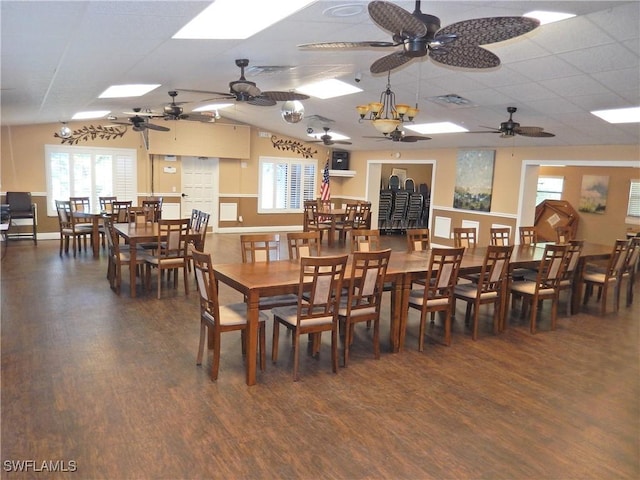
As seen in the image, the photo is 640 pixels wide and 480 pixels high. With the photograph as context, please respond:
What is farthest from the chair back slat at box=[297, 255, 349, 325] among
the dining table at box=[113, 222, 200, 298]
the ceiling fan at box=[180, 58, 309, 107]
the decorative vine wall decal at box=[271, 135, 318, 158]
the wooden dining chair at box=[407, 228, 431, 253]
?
the decorative vine wall decal at box=[271, 135, 318, 158]

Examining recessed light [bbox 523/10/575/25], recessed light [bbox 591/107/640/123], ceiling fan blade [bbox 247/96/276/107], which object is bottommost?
ceiling fan blade [bbox 247/96/276/107]

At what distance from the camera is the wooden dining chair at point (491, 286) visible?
4671mm

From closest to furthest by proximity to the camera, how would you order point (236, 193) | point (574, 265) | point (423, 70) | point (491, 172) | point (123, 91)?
point (574, 265), point (423, 70), point (123, 91), point (491, 172), point (236, 193)

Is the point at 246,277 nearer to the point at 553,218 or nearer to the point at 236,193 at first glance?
the point at 236,193

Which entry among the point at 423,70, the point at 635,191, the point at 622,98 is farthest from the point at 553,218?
the point at 423,70

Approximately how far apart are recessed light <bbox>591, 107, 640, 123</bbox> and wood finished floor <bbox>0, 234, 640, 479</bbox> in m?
3.04

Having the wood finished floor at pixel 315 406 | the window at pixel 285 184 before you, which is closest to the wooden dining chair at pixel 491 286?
the wood finished floor at pixel 315 406

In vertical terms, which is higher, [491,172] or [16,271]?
[491,172]

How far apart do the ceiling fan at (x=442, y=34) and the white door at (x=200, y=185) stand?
9.51m

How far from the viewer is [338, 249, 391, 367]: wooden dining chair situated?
393cm

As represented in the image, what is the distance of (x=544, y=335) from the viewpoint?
5035 millimetres

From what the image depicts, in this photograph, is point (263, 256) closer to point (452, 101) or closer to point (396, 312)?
point (396, 312)

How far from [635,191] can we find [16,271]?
40.4ft

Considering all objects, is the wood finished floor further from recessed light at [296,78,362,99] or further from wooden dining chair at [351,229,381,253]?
recessed light at [296,78,362,99]
